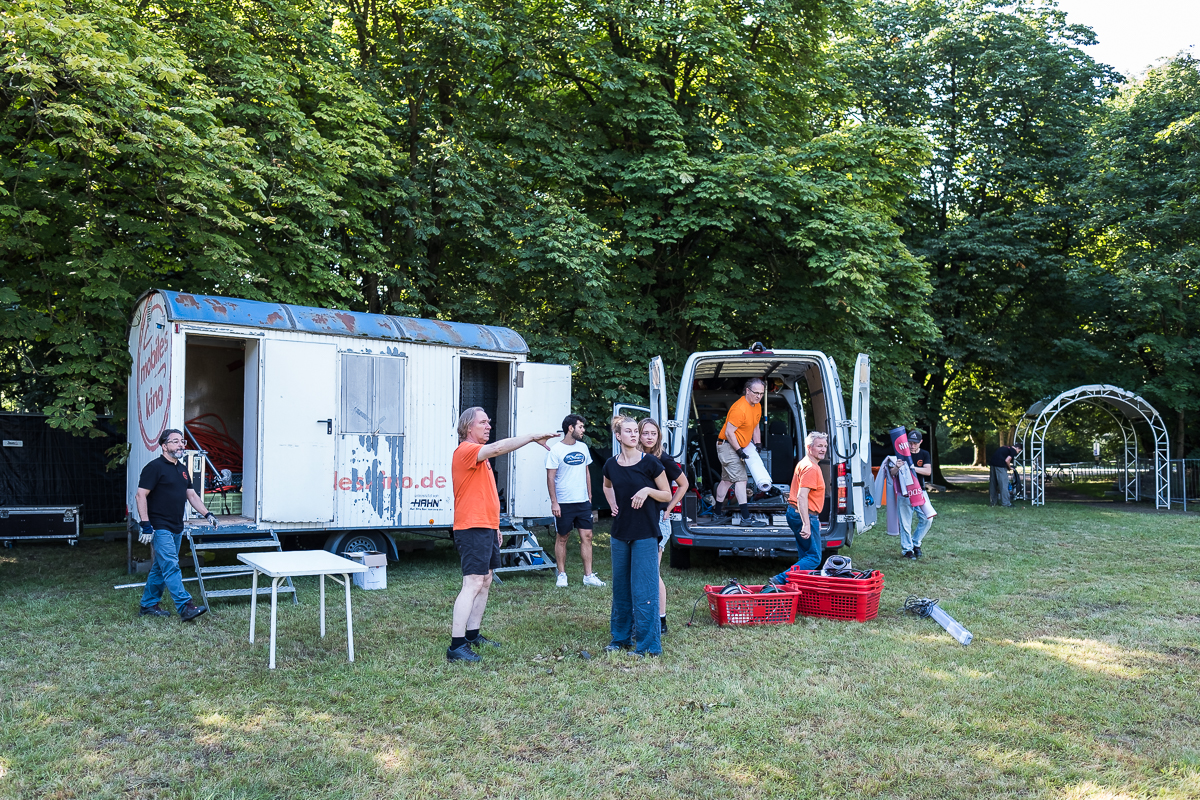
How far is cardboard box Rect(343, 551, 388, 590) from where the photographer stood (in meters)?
8.31

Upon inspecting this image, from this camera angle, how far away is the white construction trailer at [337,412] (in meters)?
8.16

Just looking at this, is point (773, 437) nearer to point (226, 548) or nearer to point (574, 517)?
point (574, 517)

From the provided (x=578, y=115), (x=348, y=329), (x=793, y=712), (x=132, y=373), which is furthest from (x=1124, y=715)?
(x=578, y=115)

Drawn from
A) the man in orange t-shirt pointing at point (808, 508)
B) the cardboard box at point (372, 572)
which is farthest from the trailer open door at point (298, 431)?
the man in orange t-shirt pointing at point (808, 508)

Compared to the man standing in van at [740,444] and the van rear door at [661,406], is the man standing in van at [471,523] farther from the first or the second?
the man standing in van at [740,444]

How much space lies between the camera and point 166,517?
272 inches

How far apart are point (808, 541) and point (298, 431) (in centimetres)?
506

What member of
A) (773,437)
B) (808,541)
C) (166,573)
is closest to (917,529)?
(773,437)

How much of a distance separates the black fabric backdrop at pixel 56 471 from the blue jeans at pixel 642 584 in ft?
30.0

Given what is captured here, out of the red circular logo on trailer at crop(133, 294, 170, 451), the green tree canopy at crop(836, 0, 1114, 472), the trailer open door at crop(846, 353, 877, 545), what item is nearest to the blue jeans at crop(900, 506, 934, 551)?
the trailer open door at crop(846, 353, 877, 545)

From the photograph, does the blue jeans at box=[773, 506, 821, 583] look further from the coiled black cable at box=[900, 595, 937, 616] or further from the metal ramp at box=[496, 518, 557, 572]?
the metal ramp at box=[496, 518, 557, 572]

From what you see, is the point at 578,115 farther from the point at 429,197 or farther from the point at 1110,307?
the point at 1110,307

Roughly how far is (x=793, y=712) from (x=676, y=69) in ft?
41.7

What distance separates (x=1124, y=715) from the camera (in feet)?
14.8
